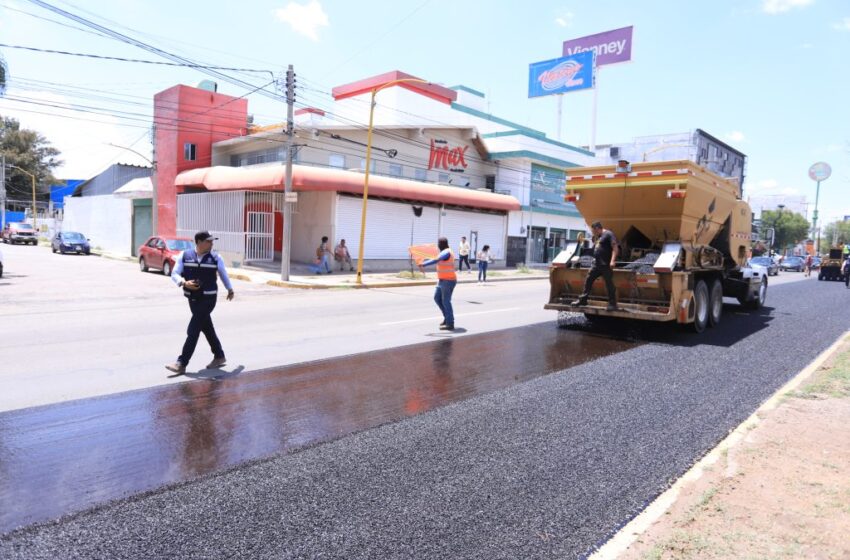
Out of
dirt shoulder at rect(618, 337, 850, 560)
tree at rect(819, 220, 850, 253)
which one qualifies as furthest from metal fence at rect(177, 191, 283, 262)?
tree at rect(819, 220, 850, 253)

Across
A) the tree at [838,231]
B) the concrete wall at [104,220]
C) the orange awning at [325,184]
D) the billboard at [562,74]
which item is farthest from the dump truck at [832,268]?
the tree at [838,231]

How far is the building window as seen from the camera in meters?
28.5

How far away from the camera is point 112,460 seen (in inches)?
160

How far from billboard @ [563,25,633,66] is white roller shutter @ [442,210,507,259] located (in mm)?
20450

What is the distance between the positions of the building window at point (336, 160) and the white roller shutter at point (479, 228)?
6.09 m

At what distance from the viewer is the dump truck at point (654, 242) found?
385 inches

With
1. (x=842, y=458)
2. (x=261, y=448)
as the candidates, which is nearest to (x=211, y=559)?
(x=261, y=448)

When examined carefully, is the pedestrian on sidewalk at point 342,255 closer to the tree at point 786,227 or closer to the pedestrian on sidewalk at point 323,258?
the pedestrian on sidewalk at point 323,258

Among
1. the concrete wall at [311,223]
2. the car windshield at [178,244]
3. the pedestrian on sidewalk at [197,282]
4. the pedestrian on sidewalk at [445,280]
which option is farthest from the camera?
the concrete wall at [311,223]

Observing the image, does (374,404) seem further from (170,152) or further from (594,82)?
(594,82)

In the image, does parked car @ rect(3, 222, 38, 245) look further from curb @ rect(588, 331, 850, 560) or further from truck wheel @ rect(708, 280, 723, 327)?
curb @ rect(588, 331, 850, 560)

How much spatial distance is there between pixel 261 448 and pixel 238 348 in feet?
13.6

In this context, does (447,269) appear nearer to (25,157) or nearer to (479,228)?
(479,228)

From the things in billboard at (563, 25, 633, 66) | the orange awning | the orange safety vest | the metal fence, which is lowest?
the orange safety vest
